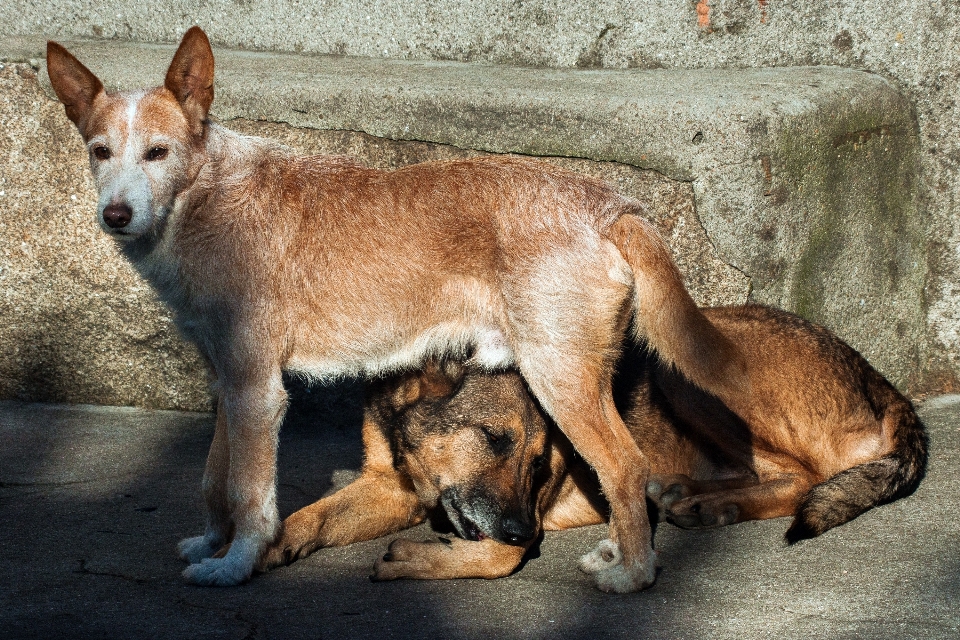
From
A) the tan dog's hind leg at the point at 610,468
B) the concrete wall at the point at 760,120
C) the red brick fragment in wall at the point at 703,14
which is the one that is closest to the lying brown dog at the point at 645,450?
the tan dog's hind leg at the point at 610,468

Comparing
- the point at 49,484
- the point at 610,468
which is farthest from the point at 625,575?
the point at 49,484

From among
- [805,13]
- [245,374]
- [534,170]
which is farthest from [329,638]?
[805,13]

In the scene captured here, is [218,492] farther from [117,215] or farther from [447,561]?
[117,215]

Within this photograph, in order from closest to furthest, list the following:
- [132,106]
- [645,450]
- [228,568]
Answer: [228,568] → [132,106] → [645,450]

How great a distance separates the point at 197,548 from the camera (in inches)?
145

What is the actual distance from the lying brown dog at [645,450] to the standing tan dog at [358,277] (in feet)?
0.92

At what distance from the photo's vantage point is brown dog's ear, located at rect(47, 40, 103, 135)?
358cm

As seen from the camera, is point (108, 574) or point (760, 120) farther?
point (760, 120)

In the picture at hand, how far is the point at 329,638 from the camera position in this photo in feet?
9.68

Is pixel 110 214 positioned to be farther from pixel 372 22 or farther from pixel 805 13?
pixel 805 13

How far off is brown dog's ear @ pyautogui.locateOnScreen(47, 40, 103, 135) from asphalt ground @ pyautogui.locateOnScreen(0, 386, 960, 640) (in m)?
1.64

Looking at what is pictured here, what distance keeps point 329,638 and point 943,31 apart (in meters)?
4.45

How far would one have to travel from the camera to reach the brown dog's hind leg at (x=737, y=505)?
4.05 metres

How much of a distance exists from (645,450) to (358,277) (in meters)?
1.59
